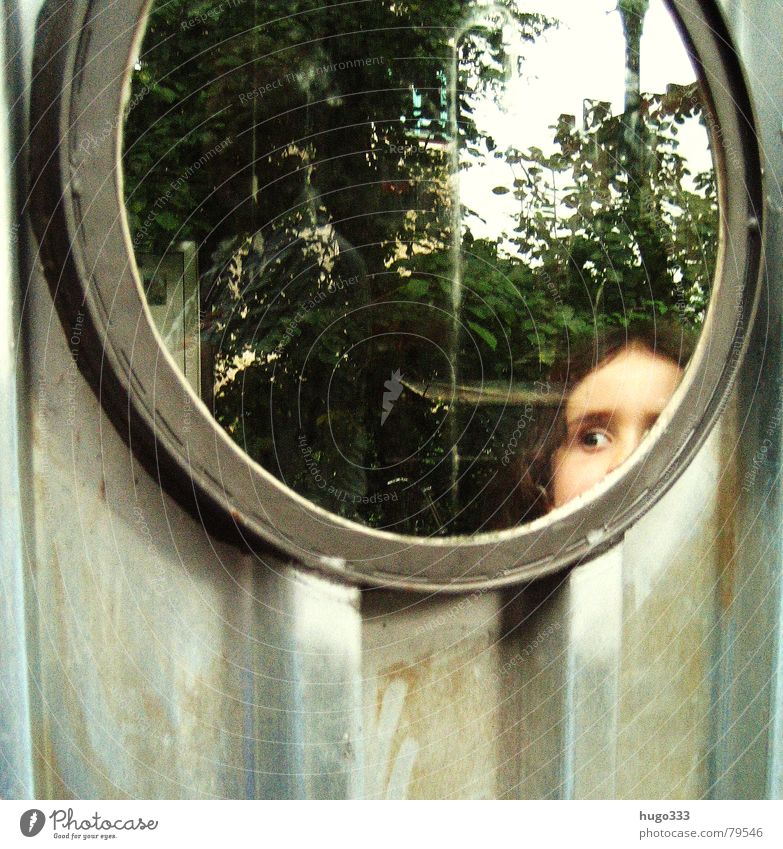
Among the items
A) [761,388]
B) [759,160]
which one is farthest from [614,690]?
[759,160]

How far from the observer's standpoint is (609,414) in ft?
2.51

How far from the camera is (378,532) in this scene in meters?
0.74

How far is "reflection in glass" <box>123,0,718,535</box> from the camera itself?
0.71 meters

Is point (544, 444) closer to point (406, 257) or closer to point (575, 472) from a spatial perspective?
point (575, 472)

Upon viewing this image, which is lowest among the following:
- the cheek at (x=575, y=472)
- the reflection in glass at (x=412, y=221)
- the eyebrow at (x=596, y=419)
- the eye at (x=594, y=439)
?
the cheek at (x=575, y=472)

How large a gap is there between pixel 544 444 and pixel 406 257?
20 cm

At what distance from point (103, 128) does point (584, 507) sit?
0.51 metres

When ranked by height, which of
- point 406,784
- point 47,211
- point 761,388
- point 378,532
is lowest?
point 406,784

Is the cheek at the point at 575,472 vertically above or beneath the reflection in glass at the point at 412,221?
beneath

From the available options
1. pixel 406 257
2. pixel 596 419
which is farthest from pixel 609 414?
pixel 406 257

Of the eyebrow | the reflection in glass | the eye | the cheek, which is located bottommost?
the cheek

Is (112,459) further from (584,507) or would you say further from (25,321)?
(584,507)

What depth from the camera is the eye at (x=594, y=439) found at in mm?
760

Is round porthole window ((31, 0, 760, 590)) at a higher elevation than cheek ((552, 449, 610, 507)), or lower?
higher
